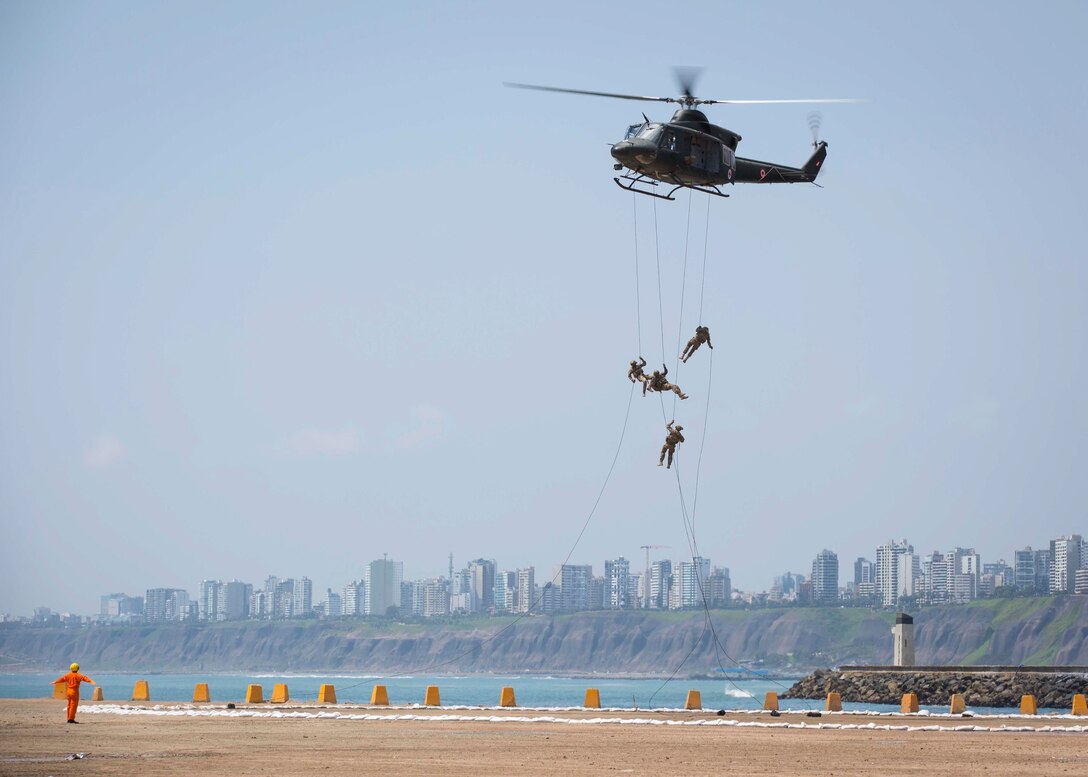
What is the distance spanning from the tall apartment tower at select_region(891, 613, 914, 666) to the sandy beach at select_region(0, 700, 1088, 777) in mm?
47507

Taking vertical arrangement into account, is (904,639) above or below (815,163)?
below

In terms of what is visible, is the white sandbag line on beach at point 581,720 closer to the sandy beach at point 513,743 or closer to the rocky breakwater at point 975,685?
the sandy beach at point 513,743

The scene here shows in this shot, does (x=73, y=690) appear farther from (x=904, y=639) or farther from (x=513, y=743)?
(x=904, y=639)

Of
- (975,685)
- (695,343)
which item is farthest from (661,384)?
(975,685)

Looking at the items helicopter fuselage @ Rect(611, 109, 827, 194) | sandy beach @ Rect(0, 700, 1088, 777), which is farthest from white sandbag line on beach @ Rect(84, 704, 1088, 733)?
helicopter fuselage @ Rect(611, 109, 827, 194)

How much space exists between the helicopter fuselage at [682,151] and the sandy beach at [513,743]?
44.1ft

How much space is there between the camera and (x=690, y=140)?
38.6m

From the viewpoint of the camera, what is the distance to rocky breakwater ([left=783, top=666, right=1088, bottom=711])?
86.2 meters

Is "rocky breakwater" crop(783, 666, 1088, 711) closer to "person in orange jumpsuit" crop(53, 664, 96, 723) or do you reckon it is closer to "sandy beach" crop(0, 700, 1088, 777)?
"sandy beach" crop(0, 700, 1088, 777)

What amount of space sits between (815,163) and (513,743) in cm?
2302

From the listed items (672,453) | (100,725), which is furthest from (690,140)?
(100,725)

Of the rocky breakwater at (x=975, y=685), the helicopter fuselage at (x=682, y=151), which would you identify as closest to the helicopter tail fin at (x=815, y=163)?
the helicopter fuselage at (x=682, y=151)

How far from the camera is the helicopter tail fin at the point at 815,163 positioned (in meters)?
46.0

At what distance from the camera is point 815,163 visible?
46.9 m
